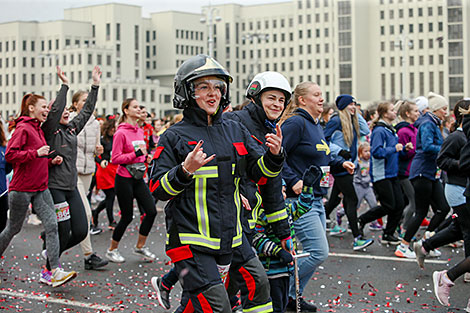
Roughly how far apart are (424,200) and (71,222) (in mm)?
4545

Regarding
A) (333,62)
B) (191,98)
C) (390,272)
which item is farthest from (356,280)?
(333,62)

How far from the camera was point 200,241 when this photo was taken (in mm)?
4203

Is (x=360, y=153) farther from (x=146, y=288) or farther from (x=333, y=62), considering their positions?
(x=333, y=62)

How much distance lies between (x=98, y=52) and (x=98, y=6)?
965cm

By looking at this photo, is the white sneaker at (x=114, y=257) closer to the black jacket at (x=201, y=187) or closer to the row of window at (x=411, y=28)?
the black jacket at (x=201, y=187)

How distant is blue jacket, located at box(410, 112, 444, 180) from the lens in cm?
895

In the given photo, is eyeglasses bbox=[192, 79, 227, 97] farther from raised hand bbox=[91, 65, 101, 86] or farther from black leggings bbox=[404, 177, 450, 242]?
black leggings bbox=[404, 177, 450, 242]

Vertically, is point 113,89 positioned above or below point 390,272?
above

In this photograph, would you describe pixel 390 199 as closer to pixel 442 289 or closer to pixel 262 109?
pixel 442 289

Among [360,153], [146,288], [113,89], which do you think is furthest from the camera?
[113,89]

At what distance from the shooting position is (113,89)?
110 m

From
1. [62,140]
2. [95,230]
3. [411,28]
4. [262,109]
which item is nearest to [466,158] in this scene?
[262,109]

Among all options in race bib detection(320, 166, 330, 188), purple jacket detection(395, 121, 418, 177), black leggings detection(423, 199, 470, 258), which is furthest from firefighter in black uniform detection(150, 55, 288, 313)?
purple jacket detection(395, 121, 418, 177)

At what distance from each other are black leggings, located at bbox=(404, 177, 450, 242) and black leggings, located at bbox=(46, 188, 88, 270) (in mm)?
4137
